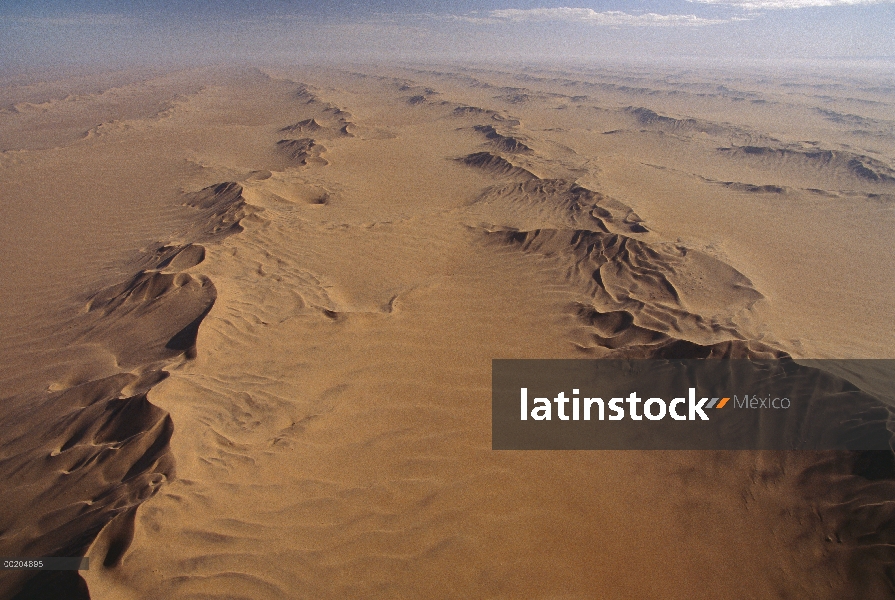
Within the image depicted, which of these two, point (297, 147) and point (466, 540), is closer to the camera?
point (466, 540)

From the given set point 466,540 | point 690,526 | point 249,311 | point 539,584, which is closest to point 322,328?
point 249,311

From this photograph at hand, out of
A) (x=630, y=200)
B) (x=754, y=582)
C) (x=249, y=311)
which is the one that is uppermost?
(x=630, y=200)

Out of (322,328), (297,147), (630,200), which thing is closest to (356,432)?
(322,328)

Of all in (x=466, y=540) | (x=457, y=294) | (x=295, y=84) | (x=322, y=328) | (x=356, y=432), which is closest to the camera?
(x=466, y=540)

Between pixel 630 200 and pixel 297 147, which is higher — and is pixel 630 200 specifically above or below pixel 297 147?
below

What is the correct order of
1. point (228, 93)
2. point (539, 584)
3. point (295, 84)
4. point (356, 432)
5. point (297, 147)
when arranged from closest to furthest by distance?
point (539, 584) < point (356, 432) < point (297, 147) < point (228, 93) < point (295, 84)

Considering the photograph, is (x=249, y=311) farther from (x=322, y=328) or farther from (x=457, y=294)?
(x=457, y=294)

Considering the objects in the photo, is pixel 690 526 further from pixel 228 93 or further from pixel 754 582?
pixel 228 93
